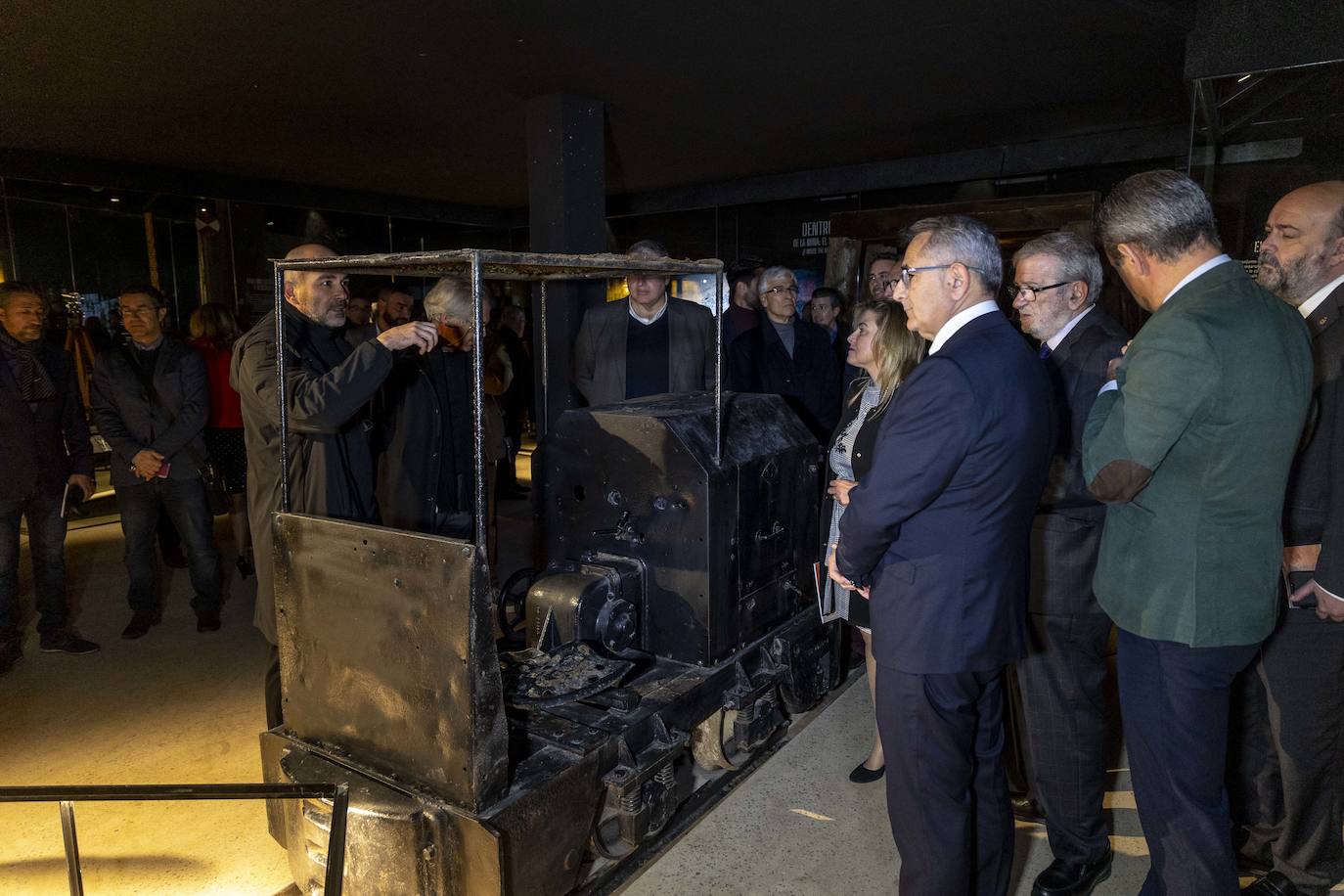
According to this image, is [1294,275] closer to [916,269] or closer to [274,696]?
[916,269]

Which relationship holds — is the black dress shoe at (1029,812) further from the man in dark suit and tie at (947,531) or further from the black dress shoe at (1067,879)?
the man in dark suit and tie at (947,531)

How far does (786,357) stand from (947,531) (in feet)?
10.6

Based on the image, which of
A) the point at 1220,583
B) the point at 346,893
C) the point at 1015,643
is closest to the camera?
the point at 1220,583

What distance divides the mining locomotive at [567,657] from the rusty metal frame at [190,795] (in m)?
0.16

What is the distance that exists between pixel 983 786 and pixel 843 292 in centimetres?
587

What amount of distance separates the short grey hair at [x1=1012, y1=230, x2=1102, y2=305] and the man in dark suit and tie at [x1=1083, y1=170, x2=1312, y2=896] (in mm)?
519

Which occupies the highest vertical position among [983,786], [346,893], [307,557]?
[307,557]

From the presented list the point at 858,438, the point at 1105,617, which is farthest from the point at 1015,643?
the point at 858,438

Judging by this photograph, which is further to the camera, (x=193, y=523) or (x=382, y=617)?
(x=193, y=523)

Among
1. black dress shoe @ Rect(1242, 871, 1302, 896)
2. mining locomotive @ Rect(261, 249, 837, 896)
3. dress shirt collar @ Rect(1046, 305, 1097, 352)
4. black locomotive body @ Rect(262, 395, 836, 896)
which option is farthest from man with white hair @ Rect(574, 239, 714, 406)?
black dress shoe @ Rect(1242, 871, 1302, 896)

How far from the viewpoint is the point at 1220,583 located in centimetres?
192

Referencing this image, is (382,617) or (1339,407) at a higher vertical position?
(1339,407)

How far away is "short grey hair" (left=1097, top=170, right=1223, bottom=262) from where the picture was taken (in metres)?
1.94

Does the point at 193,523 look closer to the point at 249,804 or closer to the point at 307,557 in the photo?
the point at 249,804
